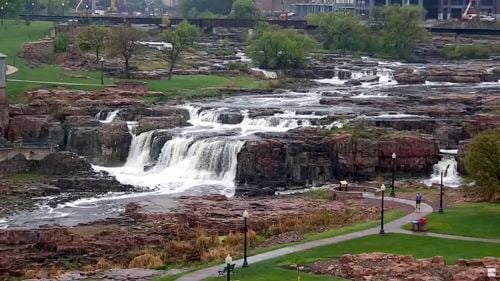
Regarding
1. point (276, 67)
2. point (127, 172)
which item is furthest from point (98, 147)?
point (276, 67)

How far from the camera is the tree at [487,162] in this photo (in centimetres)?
4997

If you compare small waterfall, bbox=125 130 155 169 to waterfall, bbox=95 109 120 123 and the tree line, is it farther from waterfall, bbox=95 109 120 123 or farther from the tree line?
the tree line

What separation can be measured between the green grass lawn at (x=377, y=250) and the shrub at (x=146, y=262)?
205 inches

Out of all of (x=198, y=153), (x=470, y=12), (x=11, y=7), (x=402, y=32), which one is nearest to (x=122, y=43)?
(x=198, y=153)

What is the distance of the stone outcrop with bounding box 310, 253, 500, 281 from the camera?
35562 mm

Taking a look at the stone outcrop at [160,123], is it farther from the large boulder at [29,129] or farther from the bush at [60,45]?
the bush at [60,45]

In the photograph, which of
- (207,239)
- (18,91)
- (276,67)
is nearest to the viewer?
(207,239)

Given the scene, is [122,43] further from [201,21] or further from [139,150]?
[201,21]

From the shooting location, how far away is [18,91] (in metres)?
89.0

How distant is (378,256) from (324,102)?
175ft

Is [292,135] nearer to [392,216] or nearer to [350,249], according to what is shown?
[392,216]

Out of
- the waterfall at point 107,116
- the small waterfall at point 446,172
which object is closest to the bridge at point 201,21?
the waterfall at point 107,116

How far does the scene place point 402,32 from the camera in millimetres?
140875

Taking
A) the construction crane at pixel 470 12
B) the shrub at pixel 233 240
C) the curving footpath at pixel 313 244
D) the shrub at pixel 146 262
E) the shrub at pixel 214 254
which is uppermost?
the construction crane at pixel 470 12
